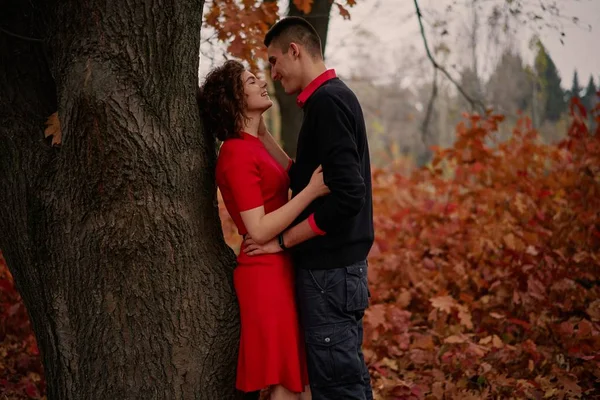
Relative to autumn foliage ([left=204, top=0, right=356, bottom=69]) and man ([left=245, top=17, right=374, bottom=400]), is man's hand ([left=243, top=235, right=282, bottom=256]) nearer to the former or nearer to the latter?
man ([left=245, top=17, right=374, bottom=400])

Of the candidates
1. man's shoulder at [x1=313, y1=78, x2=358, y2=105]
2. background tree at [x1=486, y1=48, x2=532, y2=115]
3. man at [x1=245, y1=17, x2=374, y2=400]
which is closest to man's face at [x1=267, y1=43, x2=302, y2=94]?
man at [x1=245, y1=17, x2=374, y2=400]

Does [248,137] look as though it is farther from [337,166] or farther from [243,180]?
[337,166]

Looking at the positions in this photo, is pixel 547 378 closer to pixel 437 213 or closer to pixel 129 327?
pixel 129 327

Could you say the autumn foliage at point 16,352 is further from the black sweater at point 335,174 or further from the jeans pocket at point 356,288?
the jeans pocket at point 356,288

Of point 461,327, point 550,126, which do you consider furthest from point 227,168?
point 550,126

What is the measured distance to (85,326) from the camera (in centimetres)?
286

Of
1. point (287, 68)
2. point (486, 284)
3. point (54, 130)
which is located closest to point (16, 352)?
point (54, 130)

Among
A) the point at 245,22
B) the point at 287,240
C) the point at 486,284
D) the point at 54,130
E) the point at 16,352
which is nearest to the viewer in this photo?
the point at 54,130

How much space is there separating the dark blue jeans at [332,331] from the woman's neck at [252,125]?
82cm

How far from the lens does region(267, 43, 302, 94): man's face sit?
312 centimetres

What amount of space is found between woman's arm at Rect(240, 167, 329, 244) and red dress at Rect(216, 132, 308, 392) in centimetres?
6

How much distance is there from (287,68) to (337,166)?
705 millimetres

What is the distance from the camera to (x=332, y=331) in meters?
2.88

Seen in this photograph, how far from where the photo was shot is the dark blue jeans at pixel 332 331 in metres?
2.86
